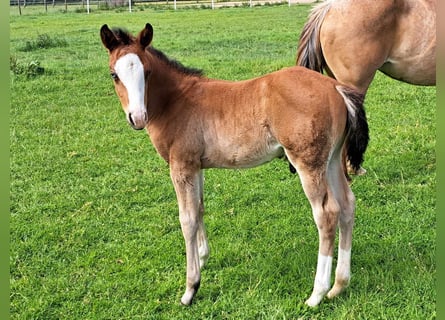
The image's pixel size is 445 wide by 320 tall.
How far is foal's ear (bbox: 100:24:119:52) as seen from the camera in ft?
9.37

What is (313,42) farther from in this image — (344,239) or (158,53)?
(344,239)

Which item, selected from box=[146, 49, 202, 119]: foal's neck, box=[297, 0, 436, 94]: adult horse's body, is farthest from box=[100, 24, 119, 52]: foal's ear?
box=[297, 0, 436, 94]: adult horse's body

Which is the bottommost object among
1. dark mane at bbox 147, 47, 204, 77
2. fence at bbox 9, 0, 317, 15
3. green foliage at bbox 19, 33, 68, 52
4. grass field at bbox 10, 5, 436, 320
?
grass field at bbox 10, 5, 436, 320

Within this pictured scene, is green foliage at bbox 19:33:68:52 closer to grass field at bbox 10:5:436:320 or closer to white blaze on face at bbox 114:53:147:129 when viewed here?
grass field at bbox 10:5:436:320

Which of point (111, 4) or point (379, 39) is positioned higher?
point (379, 39)

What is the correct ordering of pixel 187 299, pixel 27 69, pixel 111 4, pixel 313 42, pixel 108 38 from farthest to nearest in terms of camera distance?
pixel 111 4 → pixel 27 69 → pixel 313 42 → pixel 187 299 → pixel 108 38

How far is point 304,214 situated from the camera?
14.6 ft

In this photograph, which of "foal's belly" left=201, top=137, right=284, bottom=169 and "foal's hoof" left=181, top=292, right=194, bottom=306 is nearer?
"foal's belly" left=201, top=137, right=284, bottom=169

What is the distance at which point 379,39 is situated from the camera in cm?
446

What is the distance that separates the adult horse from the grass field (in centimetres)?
115

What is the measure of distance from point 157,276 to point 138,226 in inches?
33.8

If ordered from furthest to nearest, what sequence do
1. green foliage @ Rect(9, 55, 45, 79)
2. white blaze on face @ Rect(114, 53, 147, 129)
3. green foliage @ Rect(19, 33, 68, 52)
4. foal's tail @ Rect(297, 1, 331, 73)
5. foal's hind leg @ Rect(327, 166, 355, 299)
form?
green foliage @ Rect(19, 33, 68, 52), green foliage @ Rect(9, 55, 45, 79), foal's tail @ Rect(297, 1, 331, 73), foal's hind leg @ Rect(327, 166, 355, 299), white blaze on face @ Rect(114, 53, 147, 129)

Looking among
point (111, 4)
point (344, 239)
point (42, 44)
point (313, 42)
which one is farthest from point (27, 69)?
point (111, 4)

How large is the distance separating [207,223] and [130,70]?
1.98m
